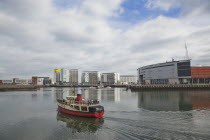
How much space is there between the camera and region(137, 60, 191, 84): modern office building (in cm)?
12788

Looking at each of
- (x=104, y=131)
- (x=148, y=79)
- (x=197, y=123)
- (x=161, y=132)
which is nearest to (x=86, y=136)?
(x=104, y=131)

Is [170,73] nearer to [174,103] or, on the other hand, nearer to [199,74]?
[199,74]

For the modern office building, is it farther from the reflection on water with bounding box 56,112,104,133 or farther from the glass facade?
the reflection on water with bounding box 56,112,104,133

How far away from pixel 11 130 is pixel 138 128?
19.7 metres

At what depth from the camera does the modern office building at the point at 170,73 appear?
420 feet

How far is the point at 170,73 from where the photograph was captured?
136m

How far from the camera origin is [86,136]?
21.7 m

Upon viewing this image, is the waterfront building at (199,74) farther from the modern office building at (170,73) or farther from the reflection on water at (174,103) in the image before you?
the reflection on water at (174,103)

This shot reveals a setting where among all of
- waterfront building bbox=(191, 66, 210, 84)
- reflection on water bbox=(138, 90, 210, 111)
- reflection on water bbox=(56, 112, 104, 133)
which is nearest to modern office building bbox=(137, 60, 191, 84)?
waterfront building bbox=(191, 66, 210, 84)

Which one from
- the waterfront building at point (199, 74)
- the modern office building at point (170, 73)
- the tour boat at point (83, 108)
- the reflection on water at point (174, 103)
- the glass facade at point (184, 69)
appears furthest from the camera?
the modern office building at point (170, 73)

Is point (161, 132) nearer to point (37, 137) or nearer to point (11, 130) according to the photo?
point (37, 137)

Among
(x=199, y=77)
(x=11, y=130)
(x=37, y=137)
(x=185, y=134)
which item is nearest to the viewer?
A: (x=185, y=134)

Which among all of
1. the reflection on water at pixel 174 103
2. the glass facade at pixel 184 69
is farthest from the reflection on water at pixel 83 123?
the glass facade at pixel 184 69

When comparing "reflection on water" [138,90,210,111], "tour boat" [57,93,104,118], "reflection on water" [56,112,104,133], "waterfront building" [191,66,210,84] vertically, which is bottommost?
"reflection on water" [56,112,104,133]
